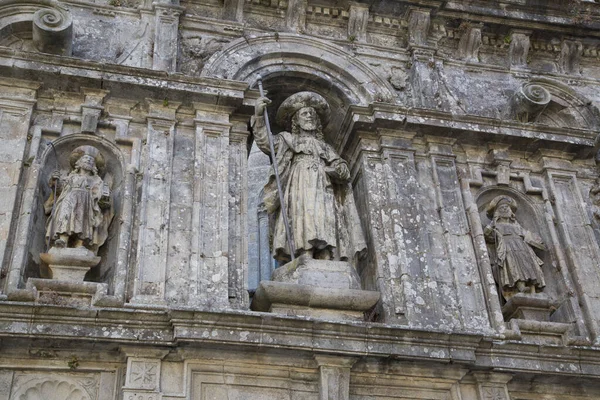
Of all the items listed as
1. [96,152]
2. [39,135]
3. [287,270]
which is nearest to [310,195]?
[287,270]

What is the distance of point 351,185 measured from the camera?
33.7 ft

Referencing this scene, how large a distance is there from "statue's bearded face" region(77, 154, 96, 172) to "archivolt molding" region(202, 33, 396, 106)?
94.9 inches

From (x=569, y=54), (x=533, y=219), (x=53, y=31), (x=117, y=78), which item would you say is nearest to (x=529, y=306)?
(x=533, y=219)

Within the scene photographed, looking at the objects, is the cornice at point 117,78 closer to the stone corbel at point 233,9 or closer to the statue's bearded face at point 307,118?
the statue's bearded face at point 307,118

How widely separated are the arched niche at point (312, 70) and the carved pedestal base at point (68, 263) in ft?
11.4

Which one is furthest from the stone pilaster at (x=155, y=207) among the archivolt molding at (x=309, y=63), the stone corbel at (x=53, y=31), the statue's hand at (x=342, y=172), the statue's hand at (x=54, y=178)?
the statue's hand at (x=342, y=172)

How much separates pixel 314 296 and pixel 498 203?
3.12 meters

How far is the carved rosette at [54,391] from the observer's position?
742 cm

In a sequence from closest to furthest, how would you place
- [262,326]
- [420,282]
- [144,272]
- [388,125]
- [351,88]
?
1. [262,326]
2. [144,272]
3. [420,282]
4. [388,125]
5. [351,88]

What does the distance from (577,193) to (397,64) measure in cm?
288

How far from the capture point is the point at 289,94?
11.3m

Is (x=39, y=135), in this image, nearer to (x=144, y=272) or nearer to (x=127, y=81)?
(x=127, y=81)

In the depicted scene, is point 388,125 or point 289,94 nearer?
point 388,125

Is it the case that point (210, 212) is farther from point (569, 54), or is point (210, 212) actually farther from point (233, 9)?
point (569, 54)
